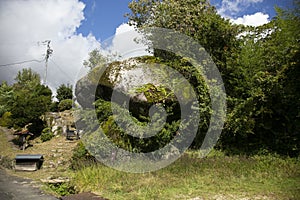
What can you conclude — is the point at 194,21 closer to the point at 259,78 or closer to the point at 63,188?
the point at 259,78

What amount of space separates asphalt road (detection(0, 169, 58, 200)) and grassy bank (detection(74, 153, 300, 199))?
1.06 meters

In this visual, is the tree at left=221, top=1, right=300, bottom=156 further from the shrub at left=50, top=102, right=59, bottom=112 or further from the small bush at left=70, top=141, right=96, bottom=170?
the shrub at left=50, top=102, right=59, bottom=112

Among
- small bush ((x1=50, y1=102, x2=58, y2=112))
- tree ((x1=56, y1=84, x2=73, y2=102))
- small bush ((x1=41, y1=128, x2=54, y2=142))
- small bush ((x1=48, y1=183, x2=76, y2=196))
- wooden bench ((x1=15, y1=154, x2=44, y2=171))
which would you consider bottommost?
small bush ((x1=48, y1=183, x2=76, y2=196))

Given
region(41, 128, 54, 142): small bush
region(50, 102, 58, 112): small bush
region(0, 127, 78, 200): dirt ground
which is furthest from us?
region(50, 102, 58, 112): small bush

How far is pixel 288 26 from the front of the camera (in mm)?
9547

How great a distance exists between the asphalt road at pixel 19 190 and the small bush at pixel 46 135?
25.1ft

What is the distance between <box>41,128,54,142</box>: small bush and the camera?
50.2ft

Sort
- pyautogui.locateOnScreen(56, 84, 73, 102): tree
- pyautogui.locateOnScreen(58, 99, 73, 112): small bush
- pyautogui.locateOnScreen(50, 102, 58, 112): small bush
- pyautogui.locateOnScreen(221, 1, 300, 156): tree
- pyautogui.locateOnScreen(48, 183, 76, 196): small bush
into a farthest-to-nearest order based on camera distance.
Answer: pyautogui.locateOnScreen(56, 84, 73, 102): tree
pyautogui.locateOnScreen(58, 99, 73, 112): small bush
pyautogui.locateOnScreen(50, 102, 58, 112): small bush
pyautogui.locateOnScreen(221, 1, 300, 156): tree
pyautogui.locateOnScreen(48, 183, 76, 196): small bush

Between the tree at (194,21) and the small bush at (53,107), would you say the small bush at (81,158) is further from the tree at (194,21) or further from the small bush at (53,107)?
the small bush at (53,107)

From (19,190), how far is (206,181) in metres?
4.69

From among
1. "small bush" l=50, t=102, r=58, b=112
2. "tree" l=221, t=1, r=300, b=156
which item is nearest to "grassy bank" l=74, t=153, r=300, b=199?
"tree" l=221, t=1, r=300, b=156

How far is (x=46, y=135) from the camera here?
50.8ft

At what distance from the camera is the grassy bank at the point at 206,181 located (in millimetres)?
5438

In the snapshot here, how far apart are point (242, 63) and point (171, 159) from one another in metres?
4.96
